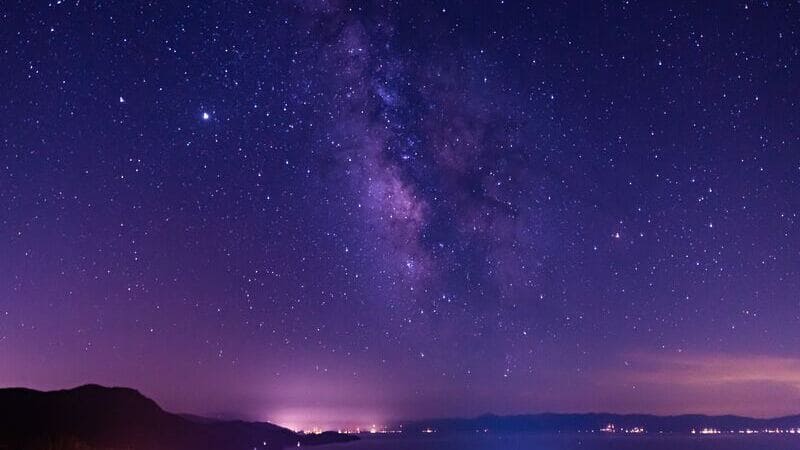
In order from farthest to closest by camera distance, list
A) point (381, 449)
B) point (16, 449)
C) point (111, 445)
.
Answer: point (381, 449), point (111, 445), point (16, 449)

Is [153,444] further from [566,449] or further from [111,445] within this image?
[566,449]

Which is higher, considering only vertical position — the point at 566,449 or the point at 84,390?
the point at 84,390

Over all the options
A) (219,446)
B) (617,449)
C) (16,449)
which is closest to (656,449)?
(617,449)

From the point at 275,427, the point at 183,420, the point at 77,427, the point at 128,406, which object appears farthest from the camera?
the point at 275,427

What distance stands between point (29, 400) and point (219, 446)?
42831 millimetres

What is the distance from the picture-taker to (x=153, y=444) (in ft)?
283

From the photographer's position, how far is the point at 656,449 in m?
147

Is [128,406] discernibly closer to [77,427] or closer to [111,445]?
[77,427]

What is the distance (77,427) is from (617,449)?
11038 centimetres

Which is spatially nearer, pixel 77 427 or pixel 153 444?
pixel 77 427

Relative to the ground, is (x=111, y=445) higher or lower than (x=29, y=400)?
lower

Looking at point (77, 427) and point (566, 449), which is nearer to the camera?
point (77, 427)

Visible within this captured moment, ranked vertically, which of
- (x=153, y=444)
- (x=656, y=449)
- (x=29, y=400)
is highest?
(x=29, y=400)

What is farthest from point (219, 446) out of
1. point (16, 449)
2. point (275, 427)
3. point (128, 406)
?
point (16, 449)
